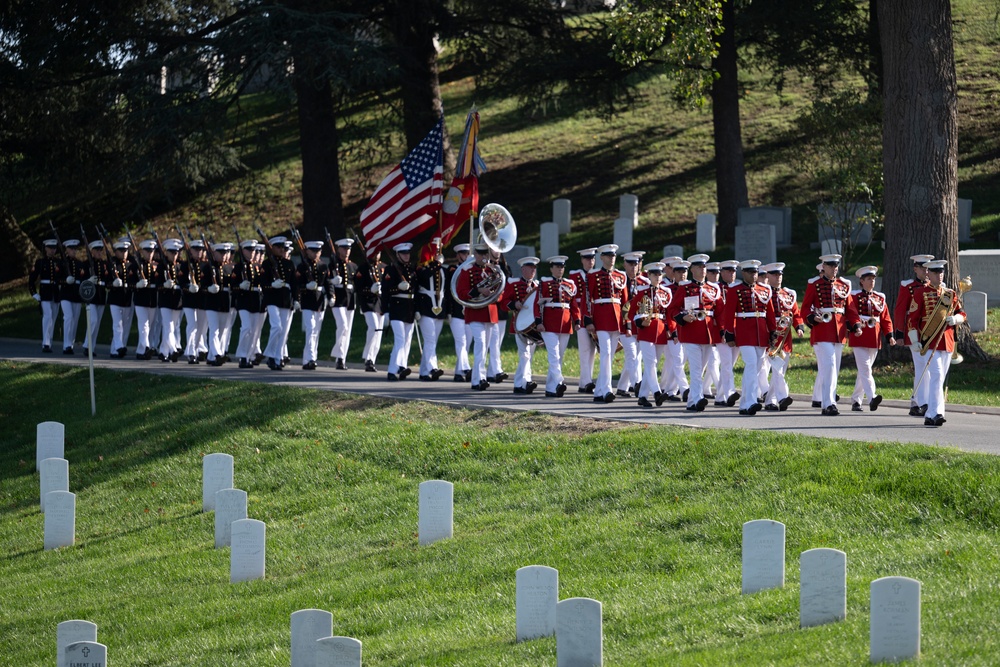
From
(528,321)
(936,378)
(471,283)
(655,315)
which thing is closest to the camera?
(936,378)

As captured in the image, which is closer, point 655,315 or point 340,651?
point 340,651

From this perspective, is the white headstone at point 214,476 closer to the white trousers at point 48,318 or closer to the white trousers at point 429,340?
the white trousers at point 429,340

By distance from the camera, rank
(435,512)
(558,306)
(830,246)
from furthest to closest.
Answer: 1. (830,246)
2. (558,306)
3. (435,512)

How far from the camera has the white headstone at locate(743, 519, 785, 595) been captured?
974 cm

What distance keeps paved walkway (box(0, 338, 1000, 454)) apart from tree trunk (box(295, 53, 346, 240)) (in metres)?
8.47

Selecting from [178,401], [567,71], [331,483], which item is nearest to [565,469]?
[331,483]

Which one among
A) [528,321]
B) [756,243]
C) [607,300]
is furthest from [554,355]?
[756,243]

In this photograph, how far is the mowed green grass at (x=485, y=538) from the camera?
368 inches

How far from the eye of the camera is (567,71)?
30.0 m

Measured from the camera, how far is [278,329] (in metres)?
21.1

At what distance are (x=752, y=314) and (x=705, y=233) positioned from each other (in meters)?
13.3

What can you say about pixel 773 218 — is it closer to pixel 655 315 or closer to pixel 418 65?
pixel 418 65

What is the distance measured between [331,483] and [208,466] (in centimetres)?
142

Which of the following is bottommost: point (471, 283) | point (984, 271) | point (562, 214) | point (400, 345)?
point (400, 345)
